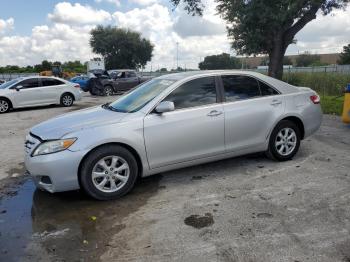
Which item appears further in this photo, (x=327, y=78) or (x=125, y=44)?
(x=125, y=44)

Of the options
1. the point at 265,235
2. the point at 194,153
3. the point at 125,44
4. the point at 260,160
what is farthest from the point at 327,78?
the point at 125,44

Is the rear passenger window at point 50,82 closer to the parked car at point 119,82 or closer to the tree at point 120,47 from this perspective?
the parked car at point 119,82

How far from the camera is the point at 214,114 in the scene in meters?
5.85

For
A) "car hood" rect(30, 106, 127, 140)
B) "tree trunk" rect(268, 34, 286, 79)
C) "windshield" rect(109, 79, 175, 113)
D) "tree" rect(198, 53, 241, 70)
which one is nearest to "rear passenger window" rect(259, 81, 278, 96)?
"windshield" rect(109, 79, 175, 113)

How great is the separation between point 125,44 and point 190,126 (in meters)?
65.2

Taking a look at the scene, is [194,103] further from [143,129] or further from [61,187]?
[61,187]

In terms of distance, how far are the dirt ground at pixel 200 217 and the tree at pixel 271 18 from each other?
12665mm

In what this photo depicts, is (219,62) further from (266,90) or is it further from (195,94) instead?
(195,94)

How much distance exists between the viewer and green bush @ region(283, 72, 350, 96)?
70.0ft

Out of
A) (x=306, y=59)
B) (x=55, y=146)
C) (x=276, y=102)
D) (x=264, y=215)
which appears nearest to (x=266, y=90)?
(x=276, y=102)

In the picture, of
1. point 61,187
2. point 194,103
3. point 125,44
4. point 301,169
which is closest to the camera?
point 61,187

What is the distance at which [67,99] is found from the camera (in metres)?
18.7

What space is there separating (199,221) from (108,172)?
4.65ft

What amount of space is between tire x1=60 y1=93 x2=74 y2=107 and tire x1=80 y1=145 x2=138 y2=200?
46.3 feet
